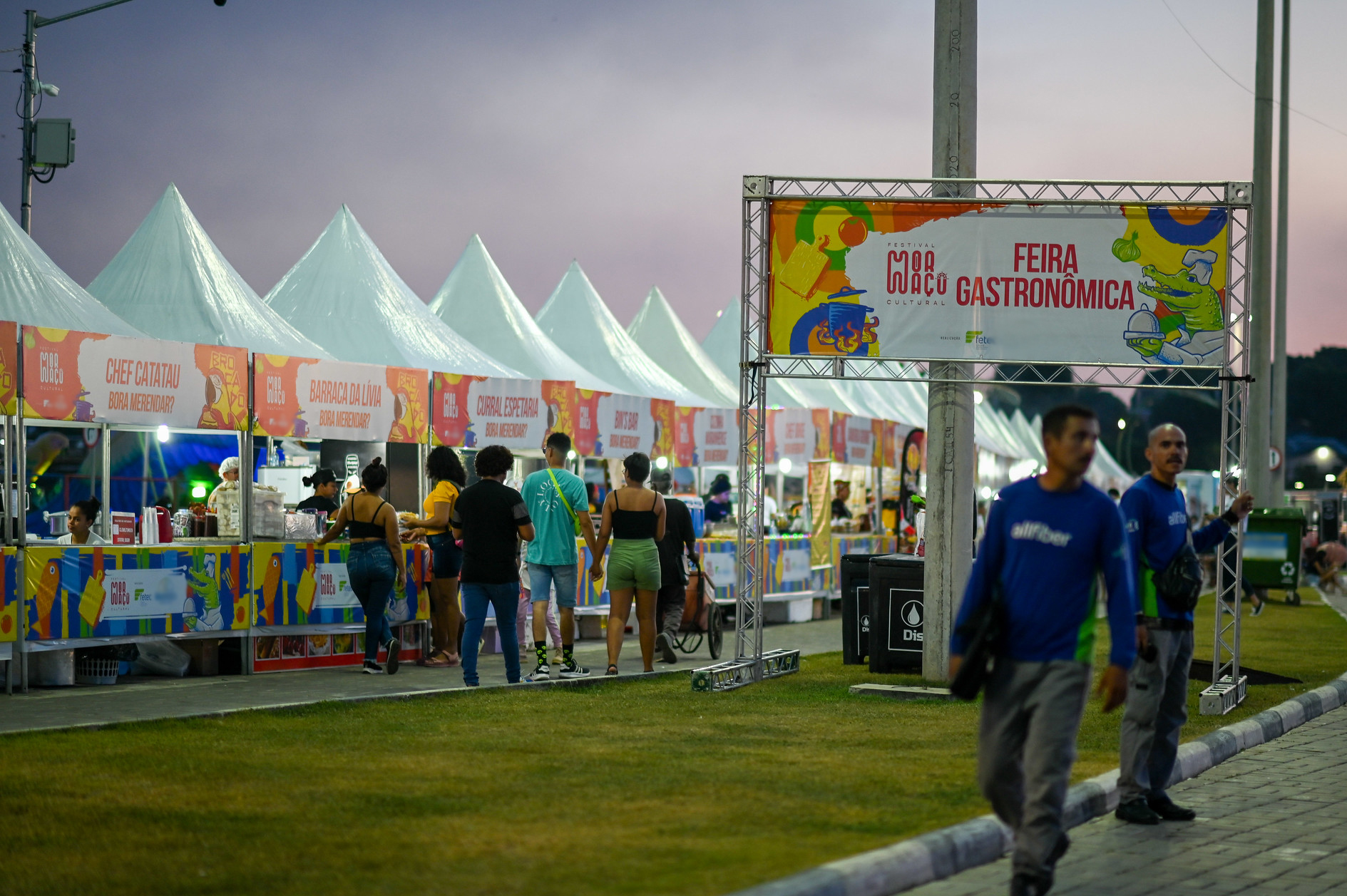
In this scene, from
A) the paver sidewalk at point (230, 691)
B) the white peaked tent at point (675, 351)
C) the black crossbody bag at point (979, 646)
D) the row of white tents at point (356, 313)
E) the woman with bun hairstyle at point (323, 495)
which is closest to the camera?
the black crossbody bag at point (979, 646)

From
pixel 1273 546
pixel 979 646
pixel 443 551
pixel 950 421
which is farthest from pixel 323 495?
pixel 1273 546

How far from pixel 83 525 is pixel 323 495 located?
2.47 m

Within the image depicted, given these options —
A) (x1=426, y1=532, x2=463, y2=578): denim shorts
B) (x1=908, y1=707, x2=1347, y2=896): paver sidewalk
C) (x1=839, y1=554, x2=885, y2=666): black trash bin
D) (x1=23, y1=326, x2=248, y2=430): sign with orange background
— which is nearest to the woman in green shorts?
(x1=426, y1=532, x2=463, y2=578): denim shorts

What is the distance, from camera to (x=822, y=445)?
25406mm

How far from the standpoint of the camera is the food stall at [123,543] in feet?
38.4

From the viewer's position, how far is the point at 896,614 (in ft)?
44.7

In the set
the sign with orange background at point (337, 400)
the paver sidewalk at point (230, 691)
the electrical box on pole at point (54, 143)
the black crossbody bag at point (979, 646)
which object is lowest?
the paver sidewalk at point (230, 691)

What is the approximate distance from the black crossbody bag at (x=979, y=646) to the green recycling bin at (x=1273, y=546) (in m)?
19.3

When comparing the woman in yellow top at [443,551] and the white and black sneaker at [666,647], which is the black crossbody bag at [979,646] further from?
the white and black sneaker at [666,647]

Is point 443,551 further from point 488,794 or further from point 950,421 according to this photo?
point 488,794

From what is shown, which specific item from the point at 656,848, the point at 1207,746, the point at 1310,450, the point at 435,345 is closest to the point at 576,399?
the point at 435,345

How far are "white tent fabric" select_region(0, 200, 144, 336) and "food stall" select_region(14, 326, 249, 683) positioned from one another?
0.72m

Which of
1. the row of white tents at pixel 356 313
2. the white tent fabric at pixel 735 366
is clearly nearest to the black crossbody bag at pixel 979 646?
the row of white tents at pixel 356 313

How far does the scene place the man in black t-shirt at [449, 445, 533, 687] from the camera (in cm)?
1173
